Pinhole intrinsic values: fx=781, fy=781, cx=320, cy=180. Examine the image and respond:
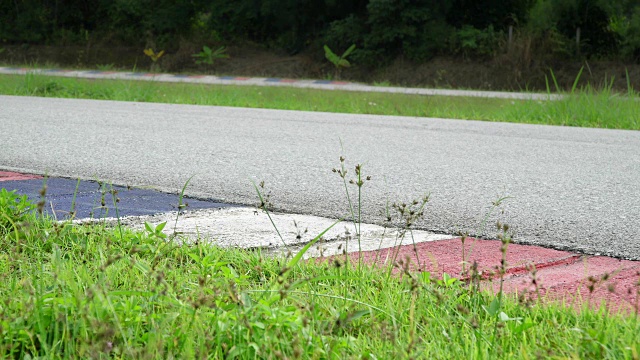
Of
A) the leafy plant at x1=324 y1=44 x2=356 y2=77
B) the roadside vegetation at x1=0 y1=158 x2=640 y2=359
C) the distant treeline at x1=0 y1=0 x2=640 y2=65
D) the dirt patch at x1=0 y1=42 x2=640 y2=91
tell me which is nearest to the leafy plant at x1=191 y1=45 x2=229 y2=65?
the dirt patch at x1=0 y1=42 x2=640 y2=91

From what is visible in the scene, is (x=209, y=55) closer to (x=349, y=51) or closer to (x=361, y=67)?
(x=349, y=51)

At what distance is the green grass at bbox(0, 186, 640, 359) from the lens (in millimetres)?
1990

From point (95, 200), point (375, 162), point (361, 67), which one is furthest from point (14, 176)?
point (361, 67)

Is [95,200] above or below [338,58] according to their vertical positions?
above

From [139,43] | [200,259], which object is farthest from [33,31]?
[200,259]

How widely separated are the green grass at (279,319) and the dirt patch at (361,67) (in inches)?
668

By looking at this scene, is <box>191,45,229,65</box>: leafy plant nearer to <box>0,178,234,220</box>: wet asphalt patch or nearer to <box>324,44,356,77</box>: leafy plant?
<box>324,44,356,77</box>: leafy plant

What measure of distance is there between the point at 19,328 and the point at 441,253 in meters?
1.74

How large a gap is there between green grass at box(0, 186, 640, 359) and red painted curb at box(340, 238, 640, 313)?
0.16 metres

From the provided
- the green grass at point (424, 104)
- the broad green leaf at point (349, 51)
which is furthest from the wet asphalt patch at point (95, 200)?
the broad green leaf at point (349, 51)

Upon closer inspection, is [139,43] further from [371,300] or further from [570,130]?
[371,300]

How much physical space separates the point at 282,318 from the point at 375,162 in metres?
3.79

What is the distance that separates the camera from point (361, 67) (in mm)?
23781

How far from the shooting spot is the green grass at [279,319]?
199 cm
